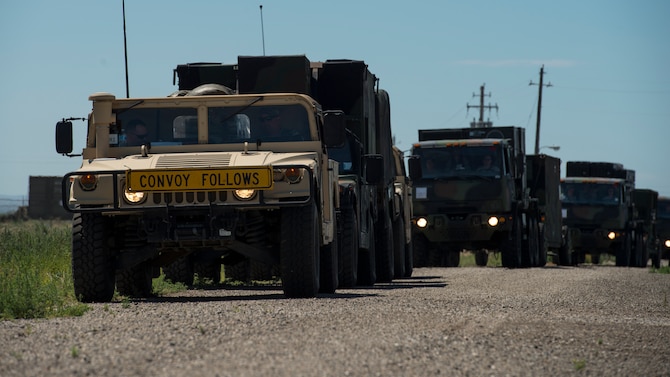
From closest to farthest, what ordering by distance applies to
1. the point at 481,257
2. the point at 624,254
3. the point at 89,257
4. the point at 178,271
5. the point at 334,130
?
the point at 89,257
the point at 334,130
the point at 178,271
the point at 481,257
the point at 624,254

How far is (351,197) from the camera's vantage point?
17.7 metres

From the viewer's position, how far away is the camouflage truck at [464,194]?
29609 millimetres

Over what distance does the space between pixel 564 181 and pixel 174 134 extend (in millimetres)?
27134

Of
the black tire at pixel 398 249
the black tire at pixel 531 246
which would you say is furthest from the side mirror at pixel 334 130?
the black tire at pixel 531 246

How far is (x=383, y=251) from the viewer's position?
2162 centimetres

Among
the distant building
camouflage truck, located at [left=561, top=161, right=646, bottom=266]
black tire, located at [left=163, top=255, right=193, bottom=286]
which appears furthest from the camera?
the distant building

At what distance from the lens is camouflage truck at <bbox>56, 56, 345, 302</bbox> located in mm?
13438

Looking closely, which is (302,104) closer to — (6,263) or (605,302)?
(605,302)

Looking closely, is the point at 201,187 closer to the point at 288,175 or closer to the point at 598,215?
the point at 288,175

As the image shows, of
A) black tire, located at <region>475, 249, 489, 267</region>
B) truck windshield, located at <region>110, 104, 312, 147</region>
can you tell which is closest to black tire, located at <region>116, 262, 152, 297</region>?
truck windshield, located at <region>110, 104, 312, 147</region>

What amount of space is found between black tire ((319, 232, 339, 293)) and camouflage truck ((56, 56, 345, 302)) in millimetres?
14

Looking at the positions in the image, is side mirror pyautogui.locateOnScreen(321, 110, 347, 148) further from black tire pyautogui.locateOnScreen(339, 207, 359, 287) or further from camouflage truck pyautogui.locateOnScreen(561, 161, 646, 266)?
camouflage truck pyautogui.locateOnScreen(561, 161, 646, 266)

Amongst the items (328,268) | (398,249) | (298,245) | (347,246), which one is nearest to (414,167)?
(398,249)

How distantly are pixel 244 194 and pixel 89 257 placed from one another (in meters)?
1.74
